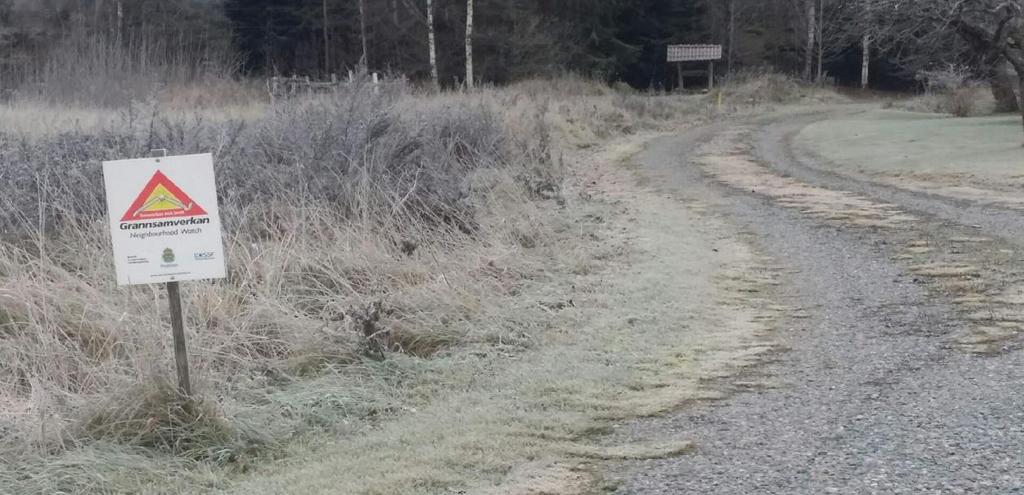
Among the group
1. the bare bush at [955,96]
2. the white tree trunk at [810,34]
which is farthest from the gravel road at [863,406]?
the white tree trunk at [810,34]

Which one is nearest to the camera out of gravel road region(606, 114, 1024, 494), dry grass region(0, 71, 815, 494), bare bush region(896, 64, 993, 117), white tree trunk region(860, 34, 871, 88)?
gravel road region(606, 114, 1024, 494)

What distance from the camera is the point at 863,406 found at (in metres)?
4.71

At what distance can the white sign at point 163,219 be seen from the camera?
411 cm

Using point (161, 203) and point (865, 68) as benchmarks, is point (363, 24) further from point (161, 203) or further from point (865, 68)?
point (161, 203)

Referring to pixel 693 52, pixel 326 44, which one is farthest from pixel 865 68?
pixel 326 44

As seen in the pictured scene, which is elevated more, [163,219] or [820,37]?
[820,37]

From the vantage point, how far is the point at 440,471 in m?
3.97

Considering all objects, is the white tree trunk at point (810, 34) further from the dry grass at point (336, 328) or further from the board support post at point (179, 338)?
the board support post at point (179, 338)

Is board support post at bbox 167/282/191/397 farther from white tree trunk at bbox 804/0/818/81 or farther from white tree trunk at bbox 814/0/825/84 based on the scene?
white tree trunk at bbox 814/0/825/84

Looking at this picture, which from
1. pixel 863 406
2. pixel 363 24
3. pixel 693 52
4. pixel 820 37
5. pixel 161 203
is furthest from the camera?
pixel 820 37

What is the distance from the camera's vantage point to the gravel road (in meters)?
3.85

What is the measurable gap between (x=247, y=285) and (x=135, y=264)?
2227 mm

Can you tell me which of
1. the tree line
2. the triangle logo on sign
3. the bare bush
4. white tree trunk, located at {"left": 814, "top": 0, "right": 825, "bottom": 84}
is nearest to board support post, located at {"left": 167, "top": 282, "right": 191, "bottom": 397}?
the triangle logo on sign

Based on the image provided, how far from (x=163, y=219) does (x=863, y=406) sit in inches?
141
